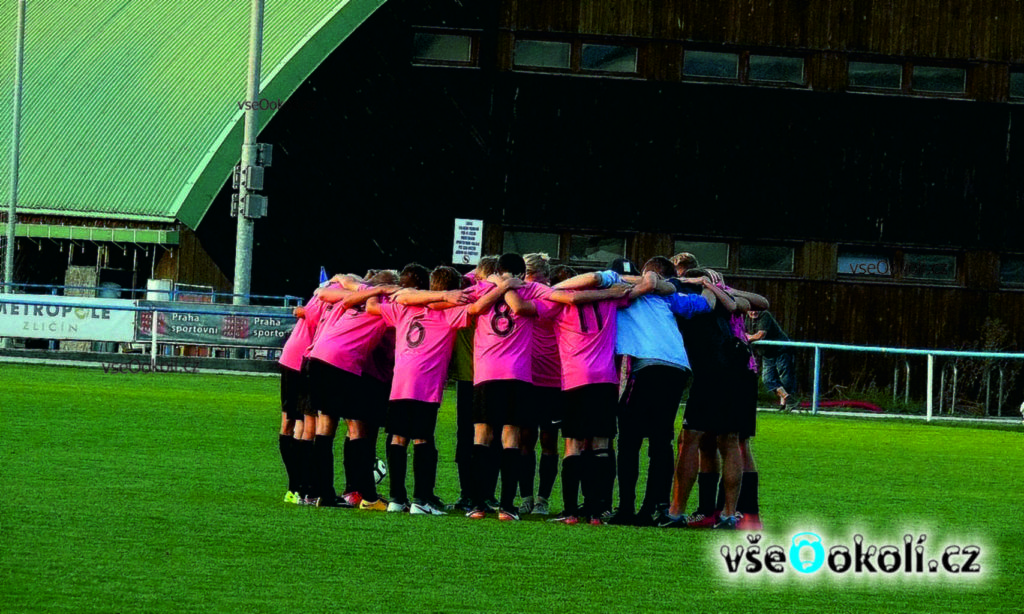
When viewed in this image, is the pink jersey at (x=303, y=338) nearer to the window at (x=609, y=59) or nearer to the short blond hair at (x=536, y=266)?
the short blond hair at (x=536, y=266)

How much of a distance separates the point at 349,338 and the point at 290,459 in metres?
1.05

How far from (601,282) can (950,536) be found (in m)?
2.85

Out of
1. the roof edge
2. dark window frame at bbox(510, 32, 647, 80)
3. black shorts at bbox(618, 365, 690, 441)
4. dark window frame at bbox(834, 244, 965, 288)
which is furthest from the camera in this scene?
the roof edge

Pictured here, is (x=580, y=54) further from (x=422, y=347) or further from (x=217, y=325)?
(x=422, y=347)

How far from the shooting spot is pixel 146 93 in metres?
41.0

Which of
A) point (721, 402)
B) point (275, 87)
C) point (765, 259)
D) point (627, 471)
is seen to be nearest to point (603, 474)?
point (627, 471)

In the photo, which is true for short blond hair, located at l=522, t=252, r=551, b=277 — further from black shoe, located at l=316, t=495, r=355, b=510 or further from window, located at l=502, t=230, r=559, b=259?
window, located at l=502, t=230, r=559, b=259

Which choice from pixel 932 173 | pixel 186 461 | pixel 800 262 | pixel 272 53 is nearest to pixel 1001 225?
pixel 932 173

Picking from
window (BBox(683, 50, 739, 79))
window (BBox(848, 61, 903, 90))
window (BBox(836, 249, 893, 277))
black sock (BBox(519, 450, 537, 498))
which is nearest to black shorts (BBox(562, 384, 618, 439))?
black sock (BBox(519, 450, 537, 498))

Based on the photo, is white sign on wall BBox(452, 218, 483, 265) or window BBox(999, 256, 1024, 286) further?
window BBox(999, 256, 1024, 286)

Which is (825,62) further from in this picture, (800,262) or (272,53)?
(272,53)

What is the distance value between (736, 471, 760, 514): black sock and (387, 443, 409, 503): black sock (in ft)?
7.53

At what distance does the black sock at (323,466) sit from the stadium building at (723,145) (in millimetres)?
22342

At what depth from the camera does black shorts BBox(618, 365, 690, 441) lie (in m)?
12.5
